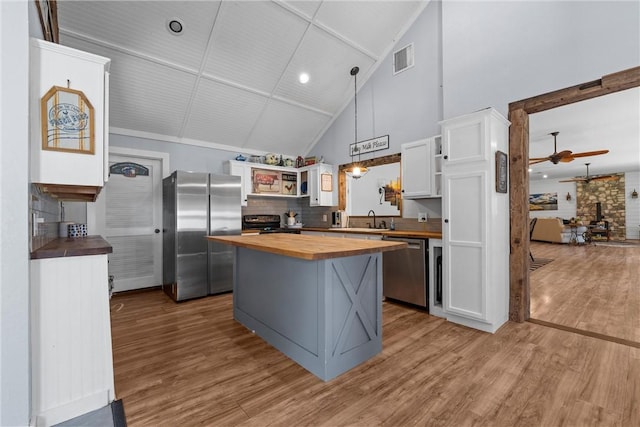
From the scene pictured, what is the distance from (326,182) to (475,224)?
2.98 metres

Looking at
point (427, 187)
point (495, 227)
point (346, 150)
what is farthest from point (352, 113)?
point (495, 227)

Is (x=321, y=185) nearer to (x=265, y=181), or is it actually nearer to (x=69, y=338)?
(x=265, y=181)

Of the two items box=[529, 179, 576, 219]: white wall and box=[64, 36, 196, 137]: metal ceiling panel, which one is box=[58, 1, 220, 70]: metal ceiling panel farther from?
box=[529, 179, 576, 219]: white wall

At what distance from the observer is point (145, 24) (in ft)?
10.8

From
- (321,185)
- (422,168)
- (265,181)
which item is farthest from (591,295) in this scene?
(265,181)

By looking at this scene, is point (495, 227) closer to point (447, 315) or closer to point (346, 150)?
point (447, 315)

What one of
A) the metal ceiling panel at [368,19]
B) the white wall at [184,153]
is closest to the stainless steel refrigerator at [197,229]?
the white wall at [184,153]

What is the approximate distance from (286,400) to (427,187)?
2.86 meters

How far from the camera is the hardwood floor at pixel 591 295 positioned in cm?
290

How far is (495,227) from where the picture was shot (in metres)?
2.85

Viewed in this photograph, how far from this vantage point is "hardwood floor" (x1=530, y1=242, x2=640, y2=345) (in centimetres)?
290

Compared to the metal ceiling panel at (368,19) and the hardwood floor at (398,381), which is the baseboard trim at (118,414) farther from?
the metal ceiling panel at (368,19)

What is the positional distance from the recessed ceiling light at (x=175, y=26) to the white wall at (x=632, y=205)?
15.0m

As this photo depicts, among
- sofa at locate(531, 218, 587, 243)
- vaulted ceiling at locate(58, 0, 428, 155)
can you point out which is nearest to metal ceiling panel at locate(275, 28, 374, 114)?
vaulted ceiling at locate(58, 0, 428, 155)
